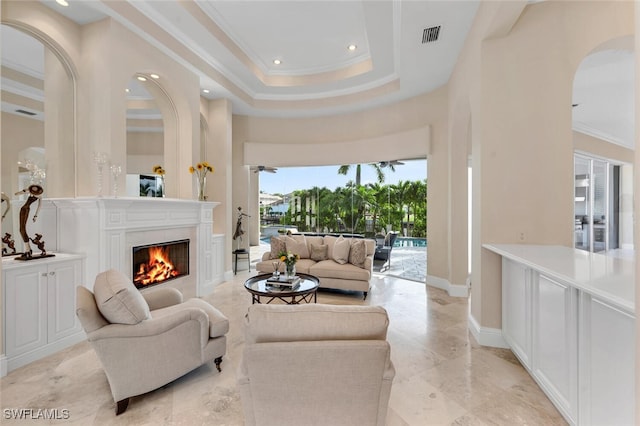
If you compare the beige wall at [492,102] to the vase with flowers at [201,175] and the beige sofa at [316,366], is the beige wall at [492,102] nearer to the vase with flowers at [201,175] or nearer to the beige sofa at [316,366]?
the vase with flowers at [201,175]

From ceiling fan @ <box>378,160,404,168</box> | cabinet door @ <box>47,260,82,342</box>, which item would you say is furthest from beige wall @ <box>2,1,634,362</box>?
ceiling fan @ <box>378,160,404,168</box>

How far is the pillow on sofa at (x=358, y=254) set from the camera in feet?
15.7

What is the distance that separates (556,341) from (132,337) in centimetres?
297

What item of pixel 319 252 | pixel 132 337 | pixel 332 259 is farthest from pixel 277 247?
pixel 132 337

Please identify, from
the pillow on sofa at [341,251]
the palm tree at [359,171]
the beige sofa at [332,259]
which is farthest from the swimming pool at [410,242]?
the pillow on sofa at [341,251]

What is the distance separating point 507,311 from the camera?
2.83 metres

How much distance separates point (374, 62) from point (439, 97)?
139 cm

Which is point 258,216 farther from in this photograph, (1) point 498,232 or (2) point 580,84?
(2) point 580,84

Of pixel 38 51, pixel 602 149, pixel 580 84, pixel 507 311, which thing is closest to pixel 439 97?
pixel 580 84

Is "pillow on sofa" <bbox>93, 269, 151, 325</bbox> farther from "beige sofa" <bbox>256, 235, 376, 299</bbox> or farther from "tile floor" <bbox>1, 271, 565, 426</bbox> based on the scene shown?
"beige sofa" <bbox>256, 235, 376, 299</bbox>

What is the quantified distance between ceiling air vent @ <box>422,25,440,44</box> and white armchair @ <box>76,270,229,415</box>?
13.4 feet

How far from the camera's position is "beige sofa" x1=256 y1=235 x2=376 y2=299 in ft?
15.1

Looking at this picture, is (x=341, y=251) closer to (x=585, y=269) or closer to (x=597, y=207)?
(x=585, y=269)

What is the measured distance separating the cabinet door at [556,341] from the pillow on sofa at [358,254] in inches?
107
